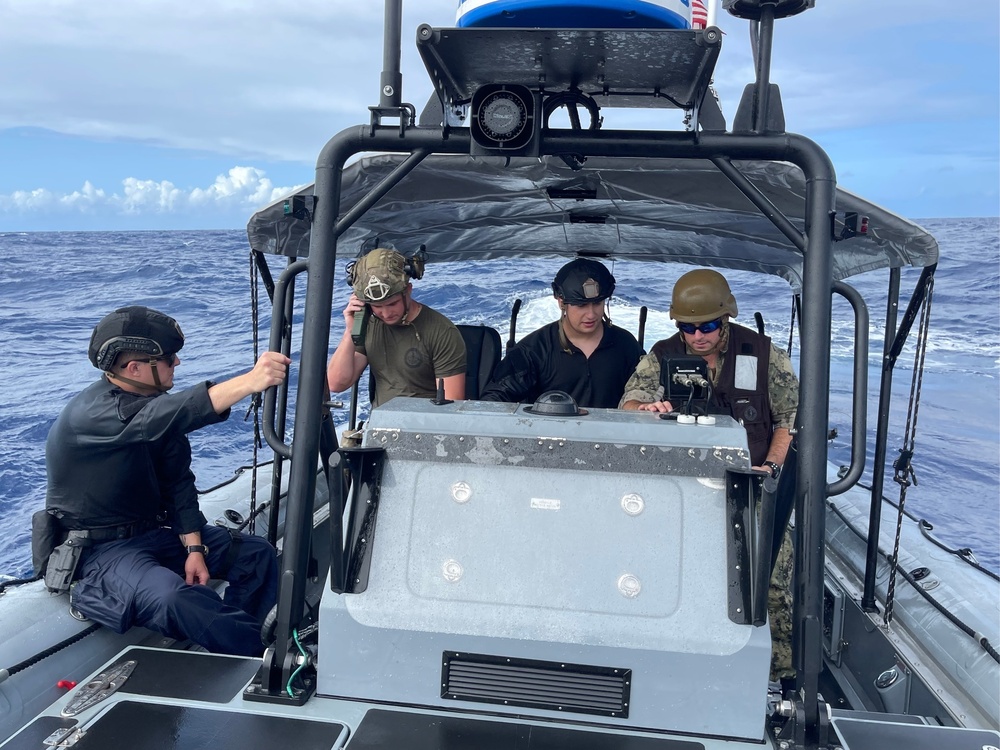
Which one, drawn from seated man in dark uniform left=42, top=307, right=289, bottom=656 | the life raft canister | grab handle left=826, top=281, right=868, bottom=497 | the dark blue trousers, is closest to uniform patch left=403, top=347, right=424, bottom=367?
seated man in dark uniform left=42, top=307, right=289, bottom=656

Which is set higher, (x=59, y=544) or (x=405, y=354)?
(x=405, y=354)

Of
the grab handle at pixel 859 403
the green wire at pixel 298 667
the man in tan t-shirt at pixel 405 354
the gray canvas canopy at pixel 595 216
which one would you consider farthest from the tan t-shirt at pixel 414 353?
the grab handle at pixel 859 403

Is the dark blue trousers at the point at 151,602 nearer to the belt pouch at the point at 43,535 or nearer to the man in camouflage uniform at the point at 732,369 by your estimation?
the belt pouch at the point at 43,535

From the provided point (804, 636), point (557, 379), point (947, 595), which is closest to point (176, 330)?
point (557, 379)

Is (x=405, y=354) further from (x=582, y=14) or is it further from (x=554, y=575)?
(x=582, y=14)

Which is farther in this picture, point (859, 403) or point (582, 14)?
point (859, 403)

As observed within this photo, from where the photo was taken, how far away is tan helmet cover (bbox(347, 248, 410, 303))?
345 centimetres

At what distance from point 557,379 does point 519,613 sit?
6.46 feet

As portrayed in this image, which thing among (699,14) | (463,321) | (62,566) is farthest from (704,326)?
(463,321)

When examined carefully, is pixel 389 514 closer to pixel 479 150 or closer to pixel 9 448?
pixel 479 150

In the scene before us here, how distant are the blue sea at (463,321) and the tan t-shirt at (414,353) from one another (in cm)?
418

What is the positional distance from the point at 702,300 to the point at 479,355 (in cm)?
188

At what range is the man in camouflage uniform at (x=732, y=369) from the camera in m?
3.58

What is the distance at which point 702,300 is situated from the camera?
358 cm
